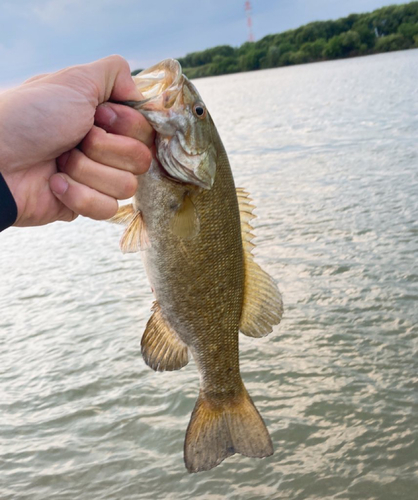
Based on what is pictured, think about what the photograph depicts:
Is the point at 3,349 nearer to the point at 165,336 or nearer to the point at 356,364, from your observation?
the point at 356,364

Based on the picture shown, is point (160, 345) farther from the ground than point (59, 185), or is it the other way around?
point (59, 185)

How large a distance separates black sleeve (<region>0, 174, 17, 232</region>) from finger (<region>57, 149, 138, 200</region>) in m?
0.34

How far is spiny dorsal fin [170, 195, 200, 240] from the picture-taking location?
268 cm

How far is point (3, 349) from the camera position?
7.24 meters

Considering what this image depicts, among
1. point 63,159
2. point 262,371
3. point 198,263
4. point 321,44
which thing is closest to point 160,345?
point 198,263

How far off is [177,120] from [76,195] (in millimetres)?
551

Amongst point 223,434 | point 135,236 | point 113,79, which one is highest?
point 113,79

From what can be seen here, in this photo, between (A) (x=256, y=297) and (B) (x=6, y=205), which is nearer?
(B) (x=6, y=205)

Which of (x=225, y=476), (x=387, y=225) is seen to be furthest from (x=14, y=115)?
(x=387, y=225)

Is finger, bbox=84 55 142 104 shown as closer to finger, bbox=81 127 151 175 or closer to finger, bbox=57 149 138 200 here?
finger, bbox=81 127 151 175

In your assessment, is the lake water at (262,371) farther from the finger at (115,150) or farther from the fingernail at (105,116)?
the fingernail at (105,116)

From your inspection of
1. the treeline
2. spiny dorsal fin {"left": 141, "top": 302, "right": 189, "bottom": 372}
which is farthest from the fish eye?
the treeline

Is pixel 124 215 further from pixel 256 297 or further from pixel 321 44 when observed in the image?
pixel 321 44

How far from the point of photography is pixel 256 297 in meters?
3.20
